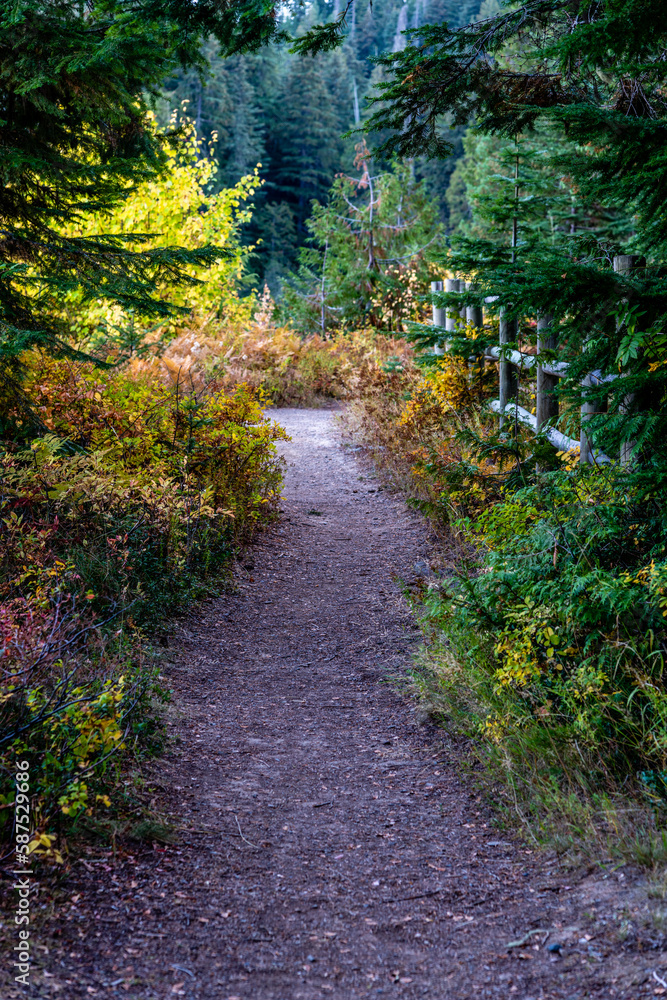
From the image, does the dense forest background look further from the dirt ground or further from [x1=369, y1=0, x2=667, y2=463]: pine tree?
the dirt ground

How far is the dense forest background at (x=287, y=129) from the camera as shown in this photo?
42094mm

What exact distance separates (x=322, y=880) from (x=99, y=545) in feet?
9.85

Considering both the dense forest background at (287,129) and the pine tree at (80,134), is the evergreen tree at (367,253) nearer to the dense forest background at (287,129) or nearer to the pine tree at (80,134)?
the pine tree at (80,134)

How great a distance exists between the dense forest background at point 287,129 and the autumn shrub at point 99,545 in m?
34.7

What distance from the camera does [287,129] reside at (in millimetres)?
47844

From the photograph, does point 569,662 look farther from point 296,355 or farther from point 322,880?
point 296,355

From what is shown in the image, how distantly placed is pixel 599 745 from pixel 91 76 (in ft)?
17.3

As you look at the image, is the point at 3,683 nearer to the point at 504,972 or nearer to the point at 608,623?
the point at 504,972

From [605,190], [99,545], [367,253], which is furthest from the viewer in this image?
[367,253]

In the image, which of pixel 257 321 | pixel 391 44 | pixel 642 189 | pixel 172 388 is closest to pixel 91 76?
pixel 172 388

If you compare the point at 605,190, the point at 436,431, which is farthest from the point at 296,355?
the point at 605,190

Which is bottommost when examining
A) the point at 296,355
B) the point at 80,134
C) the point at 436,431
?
the point at 296,355

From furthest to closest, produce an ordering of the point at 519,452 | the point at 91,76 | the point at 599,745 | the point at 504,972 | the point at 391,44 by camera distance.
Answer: the point at 391,44, the point at 519,452, the point at 91,76, the point at 599,745, the point at 504,972

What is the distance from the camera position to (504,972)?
2.49 metres
